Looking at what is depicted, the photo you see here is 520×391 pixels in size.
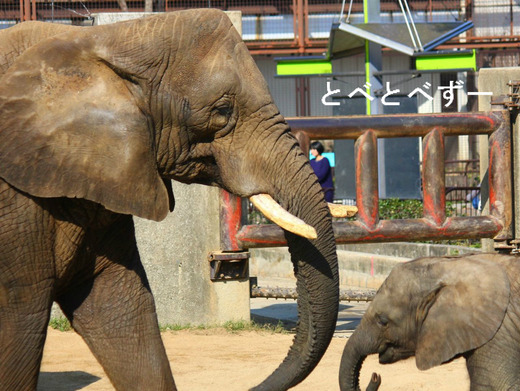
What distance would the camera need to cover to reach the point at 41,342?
4.95 metres

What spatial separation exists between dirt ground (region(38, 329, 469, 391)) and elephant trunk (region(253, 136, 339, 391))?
2.56m

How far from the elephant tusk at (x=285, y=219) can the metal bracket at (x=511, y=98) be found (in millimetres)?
5757

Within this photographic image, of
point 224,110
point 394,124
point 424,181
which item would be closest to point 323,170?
point 424,181

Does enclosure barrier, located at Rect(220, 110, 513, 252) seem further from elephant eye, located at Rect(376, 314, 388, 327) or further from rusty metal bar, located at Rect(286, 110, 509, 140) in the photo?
elephant eye, located at Rect(376, 314, 388, 327)

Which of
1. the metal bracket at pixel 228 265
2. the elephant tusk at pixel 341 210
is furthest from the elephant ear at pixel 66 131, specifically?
the metal bracket at pixel 228 265

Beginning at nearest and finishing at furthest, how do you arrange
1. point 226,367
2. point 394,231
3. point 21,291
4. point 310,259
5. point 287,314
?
point 21,291 → point 310,259 → point 226,367 → point 394,231 → point 287,314

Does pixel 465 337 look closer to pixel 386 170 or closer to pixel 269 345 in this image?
pixel 269 345

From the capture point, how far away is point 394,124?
31.9ft

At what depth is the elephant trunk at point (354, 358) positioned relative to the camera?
6.62m

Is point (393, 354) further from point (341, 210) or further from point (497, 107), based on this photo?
point (497, 107)

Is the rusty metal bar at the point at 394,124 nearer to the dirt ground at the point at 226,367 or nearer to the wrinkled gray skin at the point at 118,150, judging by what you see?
the dirt ground at the point at 226,367

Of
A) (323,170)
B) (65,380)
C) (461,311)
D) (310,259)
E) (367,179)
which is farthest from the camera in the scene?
(323,170)

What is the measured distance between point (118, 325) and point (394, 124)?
4.98 meters

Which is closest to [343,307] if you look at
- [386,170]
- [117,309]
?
[386,170]
